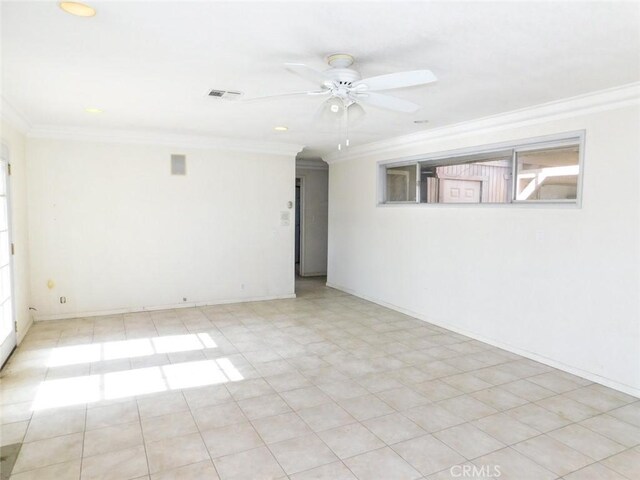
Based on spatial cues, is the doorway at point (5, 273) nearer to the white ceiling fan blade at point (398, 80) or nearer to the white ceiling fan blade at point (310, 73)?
the white ceiling fan blade at point (310, 73)

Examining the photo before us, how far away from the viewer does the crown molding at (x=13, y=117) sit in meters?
3.75

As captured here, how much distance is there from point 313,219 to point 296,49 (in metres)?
6.17

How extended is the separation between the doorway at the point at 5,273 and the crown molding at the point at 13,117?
0.31 metres

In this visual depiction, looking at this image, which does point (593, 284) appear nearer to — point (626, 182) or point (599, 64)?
point (626, 182)

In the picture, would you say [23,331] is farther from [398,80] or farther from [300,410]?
[398,80]

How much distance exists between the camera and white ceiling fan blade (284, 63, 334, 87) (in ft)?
7.28

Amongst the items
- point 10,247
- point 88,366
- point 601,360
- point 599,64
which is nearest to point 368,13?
point 599,64

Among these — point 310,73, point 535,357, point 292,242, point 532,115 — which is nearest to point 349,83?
point 310,73

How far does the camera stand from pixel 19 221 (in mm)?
4488

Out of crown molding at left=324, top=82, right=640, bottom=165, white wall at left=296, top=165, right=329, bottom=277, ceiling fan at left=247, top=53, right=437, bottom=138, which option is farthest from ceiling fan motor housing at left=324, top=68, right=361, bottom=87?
white wall at left=296, top=165, right=329, bottom=277

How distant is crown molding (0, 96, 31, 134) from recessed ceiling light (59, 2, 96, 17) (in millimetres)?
2209

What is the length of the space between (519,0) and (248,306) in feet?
16.4

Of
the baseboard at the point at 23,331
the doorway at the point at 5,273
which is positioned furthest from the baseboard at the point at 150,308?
the doorway at the point at 5,273

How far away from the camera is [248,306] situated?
5984mm
